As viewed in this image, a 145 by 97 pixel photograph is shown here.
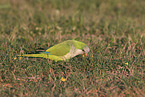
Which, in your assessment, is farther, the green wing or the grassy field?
the green wing

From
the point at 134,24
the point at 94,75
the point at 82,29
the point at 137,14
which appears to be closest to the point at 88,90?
the point at 94,75

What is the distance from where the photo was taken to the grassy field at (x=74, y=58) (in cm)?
273

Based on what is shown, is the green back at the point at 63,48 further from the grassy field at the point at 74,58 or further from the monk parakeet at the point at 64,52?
the grassy field at the point at 74,58

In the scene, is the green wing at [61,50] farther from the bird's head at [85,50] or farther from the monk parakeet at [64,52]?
the bird's head at [85,50]

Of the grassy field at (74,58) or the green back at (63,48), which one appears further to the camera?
the green back at (63,48)

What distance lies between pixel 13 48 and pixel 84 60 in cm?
136

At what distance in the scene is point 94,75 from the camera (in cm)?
297

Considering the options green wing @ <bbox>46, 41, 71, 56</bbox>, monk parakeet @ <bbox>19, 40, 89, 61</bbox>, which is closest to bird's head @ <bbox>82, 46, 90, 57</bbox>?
monk parakeet @ <bbox>19, 40, 89, 61</bbox>

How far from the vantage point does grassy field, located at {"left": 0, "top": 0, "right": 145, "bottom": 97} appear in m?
2.73

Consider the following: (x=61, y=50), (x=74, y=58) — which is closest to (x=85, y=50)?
(x=74, y=58)

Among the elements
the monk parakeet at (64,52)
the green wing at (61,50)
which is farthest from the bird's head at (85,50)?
the green wing at (61,50)

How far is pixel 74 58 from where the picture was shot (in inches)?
134

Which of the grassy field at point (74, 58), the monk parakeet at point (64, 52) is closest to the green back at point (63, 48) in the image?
the monk parakeet at point (64, 52)

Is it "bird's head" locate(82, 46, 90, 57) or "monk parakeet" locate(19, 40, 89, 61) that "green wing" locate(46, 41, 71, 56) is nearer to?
→ "monk parakeet" locate(19, 40, 89, 61)
